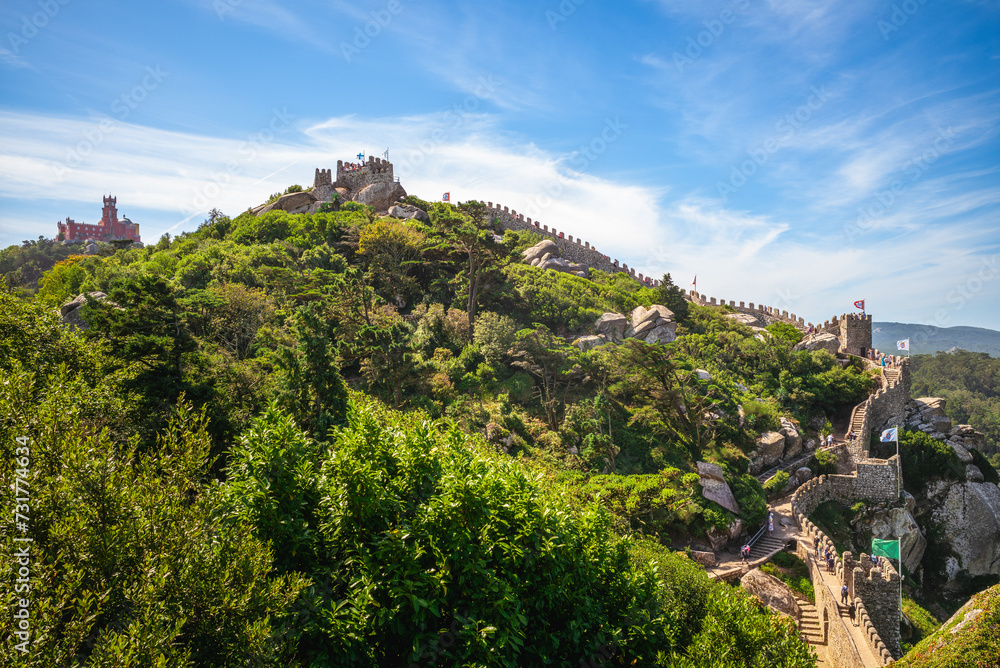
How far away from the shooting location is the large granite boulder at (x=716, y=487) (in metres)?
24.7

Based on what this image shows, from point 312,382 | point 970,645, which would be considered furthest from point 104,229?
point 970,645

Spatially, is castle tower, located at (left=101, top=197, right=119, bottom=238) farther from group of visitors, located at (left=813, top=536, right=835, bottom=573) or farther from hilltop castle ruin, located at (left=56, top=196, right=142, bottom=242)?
group of visitors, located at (left=813, top=536, right=835, bottom=573)

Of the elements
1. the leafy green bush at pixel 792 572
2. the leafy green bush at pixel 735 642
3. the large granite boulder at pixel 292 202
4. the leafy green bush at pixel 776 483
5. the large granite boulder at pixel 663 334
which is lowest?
the leafy green bush at pixel 792 572

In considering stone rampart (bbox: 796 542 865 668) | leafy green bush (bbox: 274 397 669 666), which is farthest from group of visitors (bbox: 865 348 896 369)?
leafy green bush (bbox: 274 397 669 666)

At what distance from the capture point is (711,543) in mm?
23594

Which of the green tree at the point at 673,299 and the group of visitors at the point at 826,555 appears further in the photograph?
the green tree at the point at 673,299

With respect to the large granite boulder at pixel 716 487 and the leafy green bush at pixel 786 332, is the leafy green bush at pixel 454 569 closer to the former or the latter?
the large granite boulder at pixel 716 487

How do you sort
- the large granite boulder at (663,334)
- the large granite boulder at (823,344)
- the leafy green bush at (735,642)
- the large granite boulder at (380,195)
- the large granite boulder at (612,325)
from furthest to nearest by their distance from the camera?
1. the large granite boulder at (380,195)
2. the large granite boulder at (823,344)
3. the large granite boulder at (663,334)
4. the large granite boulder at (612,325)
5. the leafy green bush at (735,642)

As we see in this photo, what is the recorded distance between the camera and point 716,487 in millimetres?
25094

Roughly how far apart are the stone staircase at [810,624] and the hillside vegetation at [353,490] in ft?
14.2

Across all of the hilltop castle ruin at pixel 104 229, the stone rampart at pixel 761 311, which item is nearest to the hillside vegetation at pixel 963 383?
the stone rampart at pixel 761 311

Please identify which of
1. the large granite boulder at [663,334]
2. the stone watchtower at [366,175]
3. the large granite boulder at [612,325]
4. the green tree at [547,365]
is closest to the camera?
the green tree at [547,365]

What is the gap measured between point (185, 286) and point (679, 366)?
30807 millimetres

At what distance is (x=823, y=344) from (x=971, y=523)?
15.0 metres
